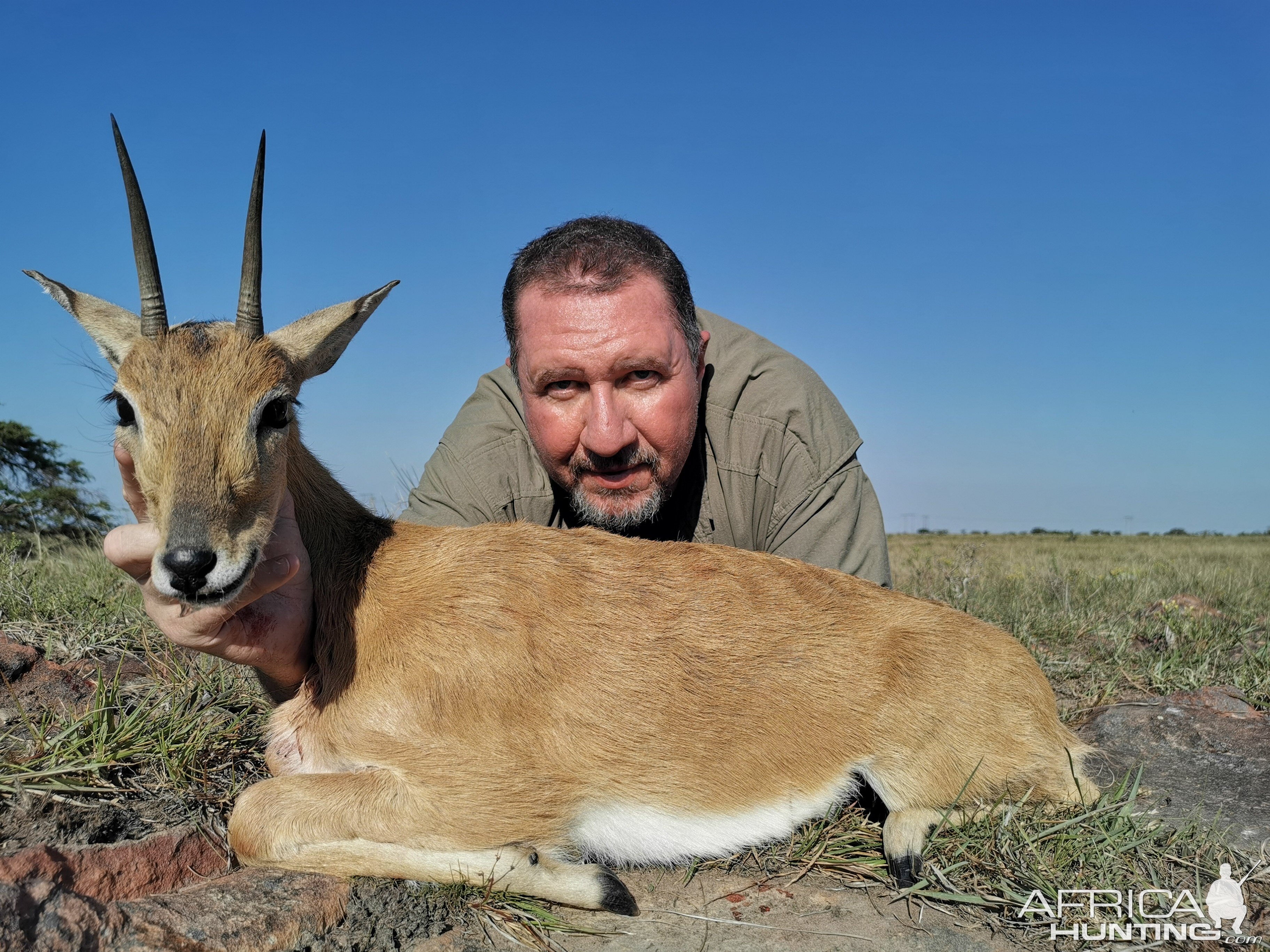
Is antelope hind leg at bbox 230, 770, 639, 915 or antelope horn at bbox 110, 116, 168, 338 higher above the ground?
antelope horn at bbox 110, 116, 168, 338

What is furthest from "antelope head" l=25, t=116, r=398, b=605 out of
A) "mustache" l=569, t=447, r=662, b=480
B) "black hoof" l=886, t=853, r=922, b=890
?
"black hoof" l=886, t=853, r=922, b=890

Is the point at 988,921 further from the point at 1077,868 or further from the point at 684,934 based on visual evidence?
the point at 684,934

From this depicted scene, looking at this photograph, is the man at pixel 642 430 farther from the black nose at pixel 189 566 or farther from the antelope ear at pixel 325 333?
the black nose at pixel 189 566

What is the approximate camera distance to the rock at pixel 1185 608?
7969 millimetres

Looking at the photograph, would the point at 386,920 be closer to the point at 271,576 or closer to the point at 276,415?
the point at 271,576

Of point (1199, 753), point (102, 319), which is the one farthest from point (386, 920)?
point (1199, 753)

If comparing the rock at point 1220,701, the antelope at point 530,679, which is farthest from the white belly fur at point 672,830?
the rock at point 1220,701

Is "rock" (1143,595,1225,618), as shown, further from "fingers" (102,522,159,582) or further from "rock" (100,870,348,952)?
"fingers" (102,522,159,582)

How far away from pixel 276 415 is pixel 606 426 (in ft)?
7.60

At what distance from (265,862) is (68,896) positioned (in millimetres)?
781

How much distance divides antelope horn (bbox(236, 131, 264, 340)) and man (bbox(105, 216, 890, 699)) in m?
2.03

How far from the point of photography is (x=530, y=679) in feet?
13.4

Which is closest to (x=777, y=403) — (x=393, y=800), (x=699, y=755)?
(x=699, y=755)

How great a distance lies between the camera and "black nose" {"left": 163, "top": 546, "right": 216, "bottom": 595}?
3176 mm
